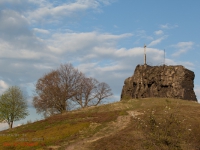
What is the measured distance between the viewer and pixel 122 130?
44.5 meters

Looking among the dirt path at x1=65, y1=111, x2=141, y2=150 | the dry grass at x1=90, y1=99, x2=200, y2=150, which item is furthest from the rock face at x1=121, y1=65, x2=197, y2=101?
the dirt path at x1=65, y1=111, x2=141, y2=150

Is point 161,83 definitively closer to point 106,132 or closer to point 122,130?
point 122,130

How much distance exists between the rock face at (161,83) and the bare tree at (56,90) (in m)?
16.0

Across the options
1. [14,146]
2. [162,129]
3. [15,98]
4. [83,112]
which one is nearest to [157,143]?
[162,129]

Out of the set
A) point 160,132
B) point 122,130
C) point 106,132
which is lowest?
point 106,132

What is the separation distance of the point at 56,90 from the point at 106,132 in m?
38.9

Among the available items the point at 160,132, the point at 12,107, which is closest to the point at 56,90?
the point at 12,107

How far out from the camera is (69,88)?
8369 cm

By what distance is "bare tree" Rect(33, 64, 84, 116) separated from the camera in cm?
8169

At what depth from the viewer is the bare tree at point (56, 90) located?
81.7 m

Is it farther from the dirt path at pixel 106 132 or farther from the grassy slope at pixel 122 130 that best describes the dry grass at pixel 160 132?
the dirt path at pixel 106 132

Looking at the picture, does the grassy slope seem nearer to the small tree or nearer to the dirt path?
the dirt path

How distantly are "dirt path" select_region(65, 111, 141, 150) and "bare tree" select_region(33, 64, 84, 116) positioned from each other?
29999mm

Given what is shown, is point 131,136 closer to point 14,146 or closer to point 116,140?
point 116,140
